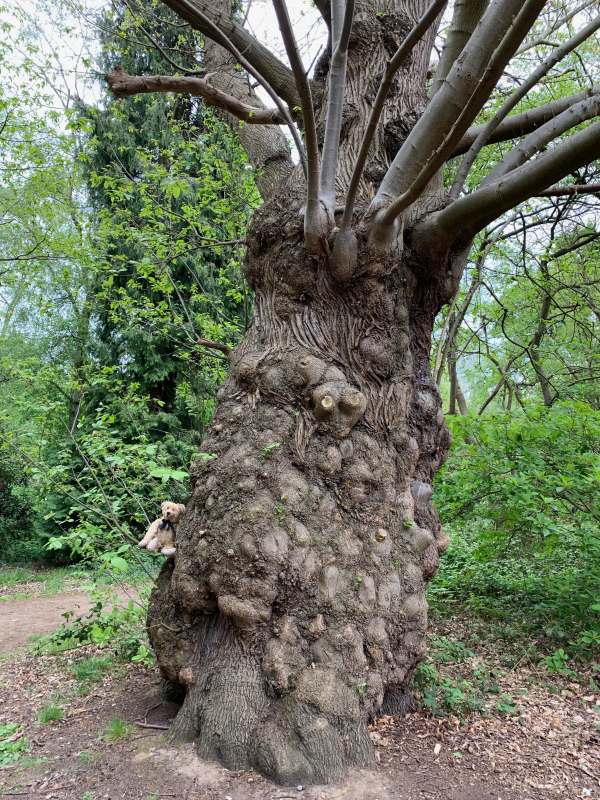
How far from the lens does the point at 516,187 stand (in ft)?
11.0

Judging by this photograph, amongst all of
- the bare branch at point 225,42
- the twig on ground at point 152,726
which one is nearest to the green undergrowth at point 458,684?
the twig on ground at point 152,726

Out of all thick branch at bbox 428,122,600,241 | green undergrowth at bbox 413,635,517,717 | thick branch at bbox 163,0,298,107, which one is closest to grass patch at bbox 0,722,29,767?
green undergrowth at bbox 413,635,517,717

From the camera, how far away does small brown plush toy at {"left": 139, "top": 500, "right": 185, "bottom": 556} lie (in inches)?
134

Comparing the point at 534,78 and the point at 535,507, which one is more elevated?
the point at 534,78

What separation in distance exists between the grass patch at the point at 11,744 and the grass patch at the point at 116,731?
0.44 metres

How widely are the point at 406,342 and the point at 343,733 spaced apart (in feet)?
8.32

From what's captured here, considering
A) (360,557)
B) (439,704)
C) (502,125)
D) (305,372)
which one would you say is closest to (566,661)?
(439,704)

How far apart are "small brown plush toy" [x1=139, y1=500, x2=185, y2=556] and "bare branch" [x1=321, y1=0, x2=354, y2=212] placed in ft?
7.38

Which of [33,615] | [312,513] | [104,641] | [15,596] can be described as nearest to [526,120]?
[312,513]

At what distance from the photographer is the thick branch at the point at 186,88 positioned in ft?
14.3

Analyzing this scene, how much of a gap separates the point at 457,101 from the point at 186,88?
2.51 metres

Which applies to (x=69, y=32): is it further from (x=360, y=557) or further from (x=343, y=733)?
(x=343, y=733)

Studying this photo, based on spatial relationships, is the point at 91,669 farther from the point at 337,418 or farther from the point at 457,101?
the point at 457,101

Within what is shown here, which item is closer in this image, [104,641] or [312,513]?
[312,513]
